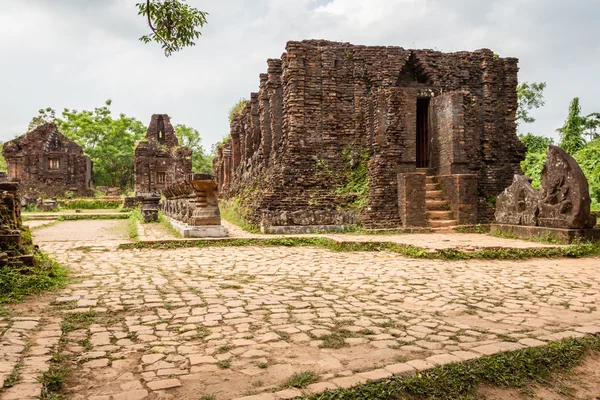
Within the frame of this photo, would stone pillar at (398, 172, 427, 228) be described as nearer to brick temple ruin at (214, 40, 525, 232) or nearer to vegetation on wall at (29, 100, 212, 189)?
brick temple ruin at (214, 40, 525, 232)

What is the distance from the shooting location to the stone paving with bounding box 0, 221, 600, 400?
266cm

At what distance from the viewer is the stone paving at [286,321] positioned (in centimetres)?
266

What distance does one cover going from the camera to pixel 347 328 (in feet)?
11.6

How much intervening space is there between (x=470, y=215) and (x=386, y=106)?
3.54m

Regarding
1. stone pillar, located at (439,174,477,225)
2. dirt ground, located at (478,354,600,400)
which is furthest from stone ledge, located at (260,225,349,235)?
dirt ground, located at (478,354,600,400)

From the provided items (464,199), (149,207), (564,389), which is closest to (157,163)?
(149,207)

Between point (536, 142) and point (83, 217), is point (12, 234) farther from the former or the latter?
point (536, 142)

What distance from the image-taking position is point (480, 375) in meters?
2.74

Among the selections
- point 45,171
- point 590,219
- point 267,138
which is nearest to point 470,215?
point 590,219

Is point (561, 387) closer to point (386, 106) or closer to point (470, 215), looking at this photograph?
point (470, 215)

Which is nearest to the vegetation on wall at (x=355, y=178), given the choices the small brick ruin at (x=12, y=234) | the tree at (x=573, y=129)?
the small brick ruin at (x=12, y=234)

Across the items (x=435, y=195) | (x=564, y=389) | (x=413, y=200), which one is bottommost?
(x=564, y=389)

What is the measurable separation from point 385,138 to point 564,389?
383 inches

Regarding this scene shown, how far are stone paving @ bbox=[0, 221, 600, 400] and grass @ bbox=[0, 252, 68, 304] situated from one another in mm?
210
